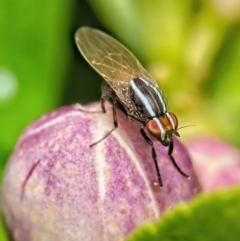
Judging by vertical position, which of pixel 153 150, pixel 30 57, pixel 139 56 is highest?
pixel 153 150

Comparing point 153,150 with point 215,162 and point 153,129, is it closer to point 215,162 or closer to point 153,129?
point 153,129

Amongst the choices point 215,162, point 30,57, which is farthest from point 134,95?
point 30,57

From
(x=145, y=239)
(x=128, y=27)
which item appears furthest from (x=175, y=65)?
(x=145, y=239)

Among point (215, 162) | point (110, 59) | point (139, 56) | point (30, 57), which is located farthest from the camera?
point (139, 56)

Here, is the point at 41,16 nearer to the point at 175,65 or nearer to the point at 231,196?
the point at 175,65

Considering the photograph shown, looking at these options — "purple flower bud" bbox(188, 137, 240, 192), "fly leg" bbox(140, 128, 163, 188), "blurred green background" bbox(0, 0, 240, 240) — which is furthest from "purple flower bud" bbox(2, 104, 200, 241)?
"blurred green background" bbox(0, 0, 240, 240)

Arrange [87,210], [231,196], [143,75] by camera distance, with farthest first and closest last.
A: 1. [143,75]
2. [87,210]
3. [231,196]

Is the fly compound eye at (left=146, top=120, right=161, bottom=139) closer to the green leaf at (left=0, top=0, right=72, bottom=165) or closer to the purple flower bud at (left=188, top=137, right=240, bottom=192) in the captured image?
the purple flower bud at (left=188, top=137, right=240, bottom=192)

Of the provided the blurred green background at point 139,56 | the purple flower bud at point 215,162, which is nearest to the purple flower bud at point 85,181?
the purple flower bud at point 215,162
